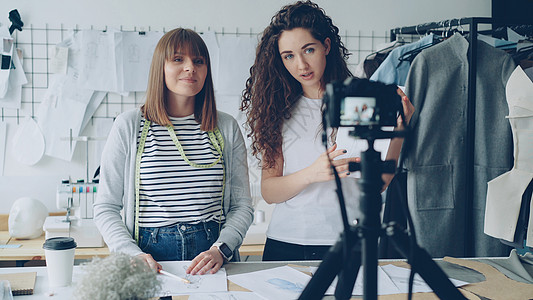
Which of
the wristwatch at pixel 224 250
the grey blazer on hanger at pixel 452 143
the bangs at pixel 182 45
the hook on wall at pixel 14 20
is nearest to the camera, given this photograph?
the wristwatch at pixel 224 250

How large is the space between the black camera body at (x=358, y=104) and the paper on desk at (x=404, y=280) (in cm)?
51

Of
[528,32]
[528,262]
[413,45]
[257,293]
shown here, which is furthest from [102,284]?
[528,32]

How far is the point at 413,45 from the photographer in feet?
7.06

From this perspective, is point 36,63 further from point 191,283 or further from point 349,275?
point 349,275

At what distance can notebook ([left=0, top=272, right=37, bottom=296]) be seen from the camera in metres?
1.12

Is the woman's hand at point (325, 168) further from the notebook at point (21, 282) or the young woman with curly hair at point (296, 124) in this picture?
the notebook at point (21, 282)

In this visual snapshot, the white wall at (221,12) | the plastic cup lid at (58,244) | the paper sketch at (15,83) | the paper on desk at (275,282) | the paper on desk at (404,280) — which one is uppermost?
the white wall at (221,12)

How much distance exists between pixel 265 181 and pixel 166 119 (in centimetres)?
36

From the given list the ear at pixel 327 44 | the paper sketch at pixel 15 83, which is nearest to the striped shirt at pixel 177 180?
the ear at pixel 327 44

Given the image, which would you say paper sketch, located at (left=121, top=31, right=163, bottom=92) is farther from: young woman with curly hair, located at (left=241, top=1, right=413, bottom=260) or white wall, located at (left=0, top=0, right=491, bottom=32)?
young woman with curly hair, located at (left=241, top=1, right=413, bottom=260)

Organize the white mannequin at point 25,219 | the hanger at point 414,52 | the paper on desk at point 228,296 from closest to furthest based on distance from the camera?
the paper on desk at point 228,296 → the hanger at point 414,52 → the white mannequin at point 25,219

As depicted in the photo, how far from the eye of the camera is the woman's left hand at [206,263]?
123 centimetres

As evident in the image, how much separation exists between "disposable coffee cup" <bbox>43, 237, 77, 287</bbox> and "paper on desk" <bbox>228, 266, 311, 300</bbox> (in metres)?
0.38

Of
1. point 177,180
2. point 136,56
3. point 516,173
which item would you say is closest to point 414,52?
point 516,173
